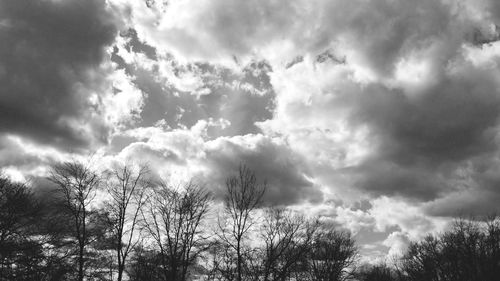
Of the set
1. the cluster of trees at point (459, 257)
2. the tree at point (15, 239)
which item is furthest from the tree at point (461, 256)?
the tree at point (15, 239)

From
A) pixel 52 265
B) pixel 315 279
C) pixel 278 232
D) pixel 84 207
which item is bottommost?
pixel 315 279

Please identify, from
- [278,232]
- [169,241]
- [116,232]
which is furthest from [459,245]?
[116,232]

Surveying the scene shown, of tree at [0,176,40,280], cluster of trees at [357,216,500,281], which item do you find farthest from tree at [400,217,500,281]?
tree at [0,176,40,280]

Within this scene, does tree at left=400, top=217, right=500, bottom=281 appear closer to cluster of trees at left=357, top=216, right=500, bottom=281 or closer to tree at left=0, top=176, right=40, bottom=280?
cluster of trees at left=357, top=216, right=500, bottom=281

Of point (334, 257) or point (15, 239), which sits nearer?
point (15, 239)

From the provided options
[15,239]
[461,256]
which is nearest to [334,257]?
[461,256]

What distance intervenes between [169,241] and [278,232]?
11.2m

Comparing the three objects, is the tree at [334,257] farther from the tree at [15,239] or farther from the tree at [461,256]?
the tree at [15,239]

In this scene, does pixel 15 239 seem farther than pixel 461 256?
No

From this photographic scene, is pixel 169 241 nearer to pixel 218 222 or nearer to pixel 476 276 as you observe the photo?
pixel 218 222

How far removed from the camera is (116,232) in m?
29.8

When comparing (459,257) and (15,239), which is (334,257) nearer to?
(459,257)

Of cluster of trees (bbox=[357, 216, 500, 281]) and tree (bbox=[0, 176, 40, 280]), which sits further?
cluster of trees (bbox=[357, 216, 500, 281])

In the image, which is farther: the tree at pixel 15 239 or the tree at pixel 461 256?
the tree at pixel 461 256
